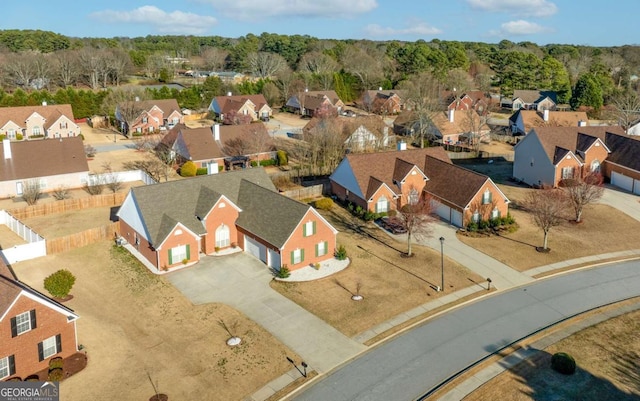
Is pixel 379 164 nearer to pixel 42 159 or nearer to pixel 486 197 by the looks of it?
pixel 486 197

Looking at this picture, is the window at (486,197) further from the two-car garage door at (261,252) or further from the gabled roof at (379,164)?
the two-car garage door at (261,252)

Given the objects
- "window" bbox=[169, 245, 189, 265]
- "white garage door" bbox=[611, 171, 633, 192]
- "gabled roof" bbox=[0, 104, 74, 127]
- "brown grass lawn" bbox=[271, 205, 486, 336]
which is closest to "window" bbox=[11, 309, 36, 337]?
"window" bbox=[169, 245, 189, 265]

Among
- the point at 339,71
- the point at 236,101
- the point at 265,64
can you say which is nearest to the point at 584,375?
the point at 236,101

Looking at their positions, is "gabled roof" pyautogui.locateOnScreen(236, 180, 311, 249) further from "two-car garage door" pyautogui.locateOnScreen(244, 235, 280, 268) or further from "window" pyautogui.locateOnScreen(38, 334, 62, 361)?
"window" pyautogui.locateOnScreen(38, 334, 62, 361)

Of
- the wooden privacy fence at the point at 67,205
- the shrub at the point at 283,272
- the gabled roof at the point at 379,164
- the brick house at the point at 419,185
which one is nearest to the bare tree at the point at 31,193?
the wooden privacy fence at the point at 67,205

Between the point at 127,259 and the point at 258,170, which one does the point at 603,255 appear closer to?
the point at 258,170
